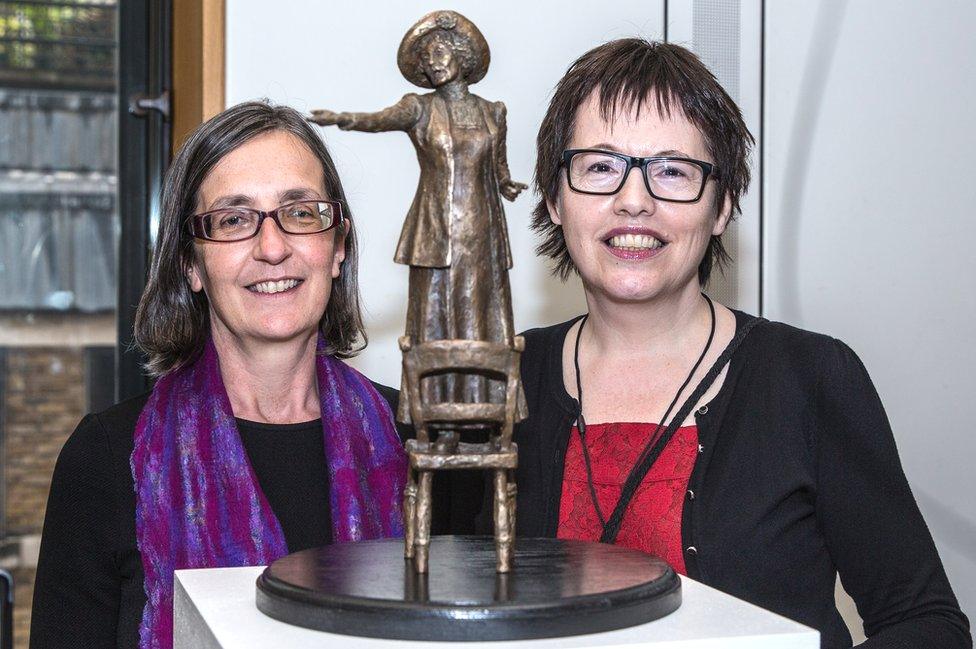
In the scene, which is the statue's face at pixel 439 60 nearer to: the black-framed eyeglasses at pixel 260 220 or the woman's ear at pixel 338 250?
the black-framed eyeglasses at pixel 260 220

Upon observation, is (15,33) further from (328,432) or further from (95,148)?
(328,432)

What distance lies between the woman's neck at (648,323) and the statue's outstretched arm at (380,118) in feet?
1.70

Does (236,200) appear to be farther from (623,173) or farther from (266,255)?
(623,173)

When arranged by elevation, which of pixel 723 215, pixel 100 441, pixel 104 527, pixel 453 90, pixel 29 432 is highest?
pixel 453 90

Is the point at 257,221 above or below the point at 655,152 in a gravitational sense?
below

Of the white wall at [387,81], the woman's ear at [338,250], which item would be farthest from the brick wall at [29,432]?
the woman's ear at [338,250]

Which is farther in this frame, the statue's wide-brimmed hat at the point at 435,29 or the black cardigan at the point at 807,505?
the black cardigan at the point at 807,505

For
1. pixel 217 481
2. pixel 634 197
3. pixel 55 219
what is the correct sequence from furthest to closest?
pixel 55 219, pixel 217 481, pixel 634 197

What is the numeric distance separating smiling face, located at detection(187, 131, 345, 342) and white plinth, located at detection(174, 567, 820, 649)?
20.0 inches

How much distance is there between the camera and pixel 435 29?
133 centimetres

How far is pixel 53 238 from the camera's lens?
124 inches

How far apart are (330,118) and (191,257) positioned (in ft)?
2.33

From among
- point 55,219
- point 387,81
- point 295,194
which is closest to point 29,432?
point 55,219

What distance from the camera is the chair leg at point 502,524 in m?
1.27
